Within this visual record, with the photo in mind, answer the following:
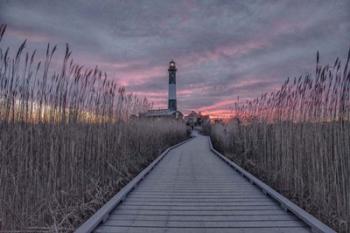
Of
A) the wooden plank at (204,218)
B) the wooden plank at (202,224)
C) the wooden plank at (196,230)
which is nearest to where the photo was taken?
the wooden plank at (196,230)

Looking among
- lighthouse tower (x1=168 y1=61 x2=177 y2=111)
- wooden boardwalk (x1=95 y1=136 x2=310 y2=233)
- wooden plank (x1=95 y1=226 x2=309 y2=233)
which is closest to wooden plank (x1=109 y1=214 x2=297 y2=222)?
wooden boardwalk (x1=95 y1=136 x2=310 y2=233)

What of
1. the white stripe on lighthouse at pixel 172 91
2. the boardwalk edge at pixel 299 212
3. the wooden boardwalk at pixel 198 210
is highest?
the white stripe on lighthouse at pixel 172 91

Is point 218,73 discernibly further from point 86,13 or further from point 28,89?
point 28,89

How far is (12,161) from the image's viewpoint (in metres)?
2.00

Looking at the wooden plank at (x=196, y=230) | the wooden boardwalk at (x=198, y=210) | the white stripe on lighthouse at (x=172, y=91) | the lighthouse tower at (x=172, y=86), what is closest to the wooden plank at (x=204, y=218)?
the wooden boardwalk at (x=198, y=210)

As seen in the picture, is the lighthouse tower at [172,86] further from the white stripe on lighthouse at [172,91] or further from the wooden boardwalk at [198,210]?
the wooden boardwalk at [198,210]

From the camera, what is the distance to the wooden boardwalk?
2188 millimetres

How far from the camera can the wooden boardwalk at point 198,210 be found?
7.18 feet

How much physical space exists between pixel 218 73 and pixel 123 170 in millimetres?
8089

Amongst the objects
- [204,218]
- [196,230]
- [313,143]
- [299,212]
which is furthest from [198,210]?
[313,143]

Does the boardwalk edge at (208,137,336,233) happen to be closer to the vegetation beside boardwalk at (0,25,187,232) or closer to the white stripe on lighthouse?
the vegetation beside boardwalk at (0,25,187,232)

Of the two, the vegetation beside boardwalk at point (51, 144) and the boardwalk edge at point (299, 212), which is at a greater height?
the vegetation beside boardwalk at point (51, 144)

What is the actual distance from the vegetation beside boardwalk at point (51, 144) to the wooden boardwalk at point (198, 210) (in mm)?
390

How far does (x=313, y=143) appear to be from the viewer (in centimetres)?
272
